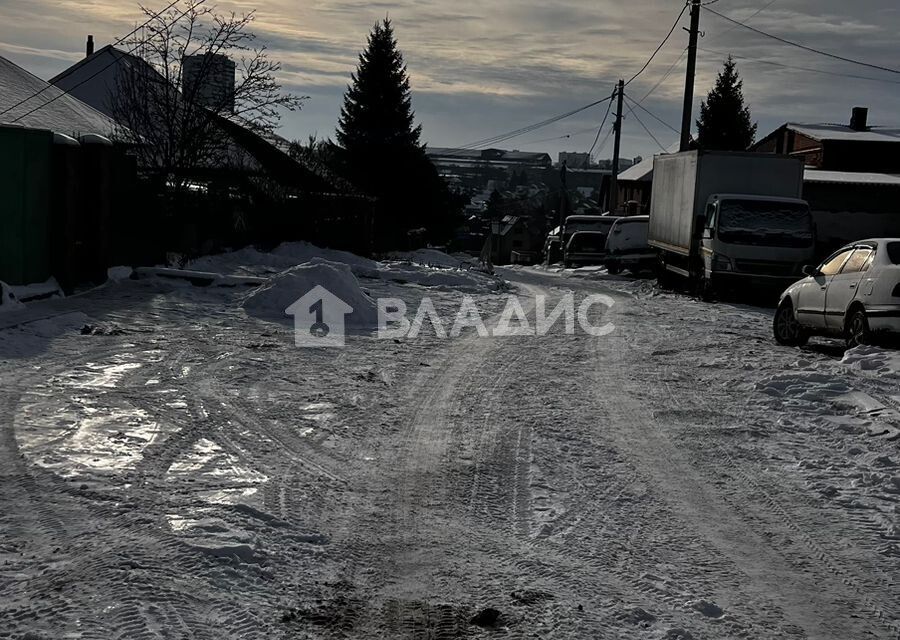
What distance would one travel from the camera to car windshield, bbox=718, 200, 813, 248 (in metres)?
21.8

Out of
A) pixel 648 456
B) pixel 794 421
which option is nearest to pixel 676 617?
pixel 648 456

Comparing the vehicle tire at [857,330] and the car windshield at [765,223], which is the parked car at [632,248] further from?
the vehicle tire at [857,330]

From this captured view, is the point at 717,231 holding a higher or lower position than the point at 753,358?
higher

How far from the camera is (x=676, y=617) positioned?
4691mm

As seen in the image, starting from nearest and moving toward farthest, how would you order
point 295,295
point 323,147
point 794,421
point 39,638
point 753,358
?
point 39,638 < point 794,421 < point 753,358 < point 295,295 < point 323,147

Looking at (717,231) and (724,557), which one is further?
(717,231)

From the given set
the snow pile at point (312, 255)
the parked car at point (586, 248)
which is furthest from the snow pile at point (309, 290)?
the parked car at point (586, 248)

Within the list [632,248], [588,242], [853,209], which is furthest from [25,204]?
[853,209]

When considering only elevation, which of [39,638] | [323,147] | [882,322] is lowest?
[39,638]

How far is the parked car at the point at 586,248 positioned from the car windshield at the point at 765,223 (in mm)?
18307

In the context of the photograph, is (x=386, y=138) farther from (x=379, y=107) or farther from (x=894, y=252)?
(x=894, y=252)

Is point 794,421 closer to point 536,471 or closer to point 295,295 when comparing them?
point 536,471

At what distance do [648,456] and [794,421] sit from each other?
2135 millimetres

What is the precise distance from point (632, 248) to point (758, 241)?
13389 millimetres
